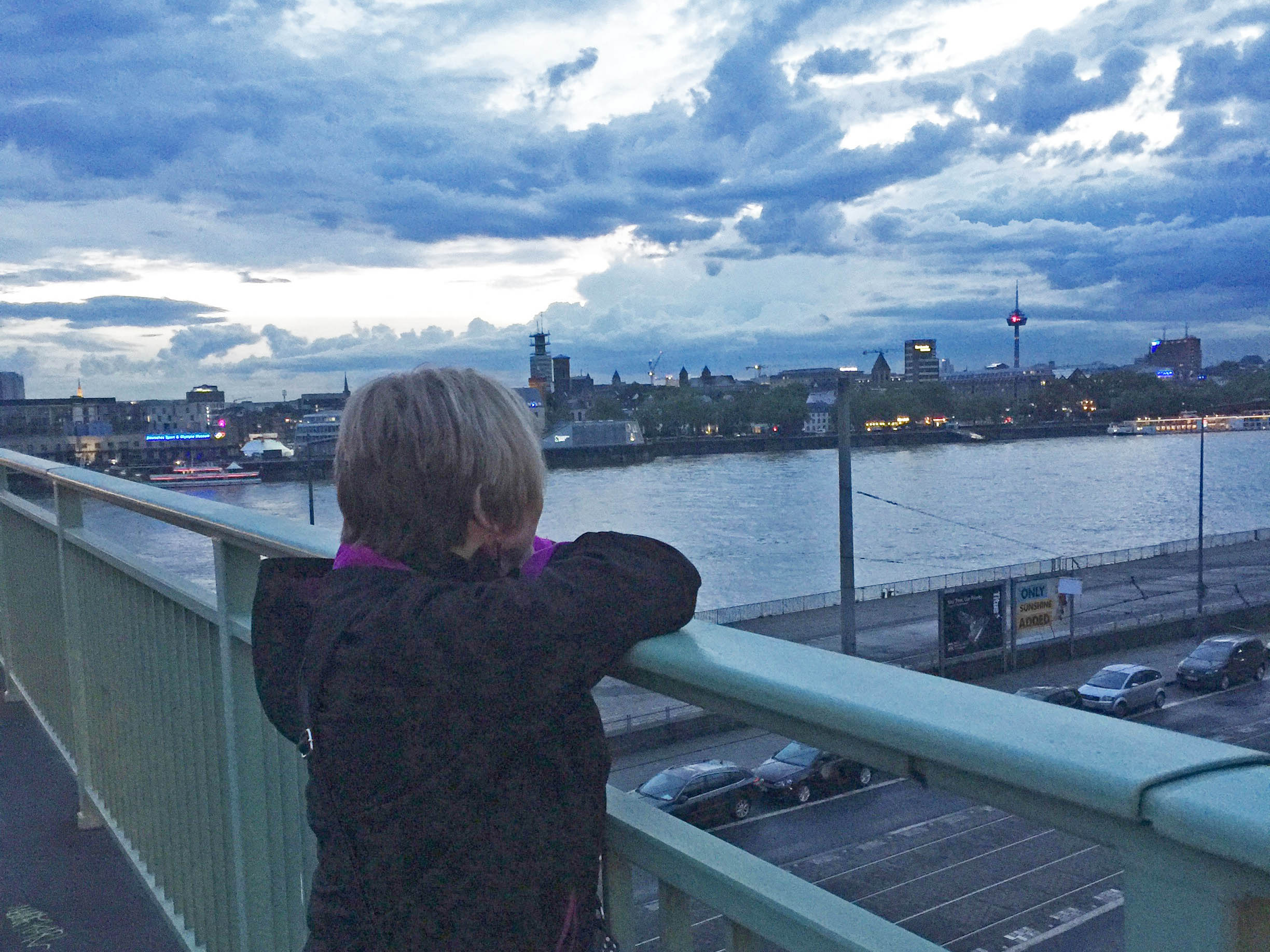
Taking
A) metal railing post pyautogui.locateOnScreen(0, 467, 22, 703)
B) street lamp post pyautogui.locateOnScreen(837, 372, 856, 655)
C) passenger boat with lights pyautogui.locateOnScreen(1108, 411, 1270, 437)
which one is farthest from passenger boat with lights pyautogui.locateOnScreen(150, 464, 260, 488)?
passenger boat with lights pyautogui.locateOnScreen(1108, 411, 1270, 437)

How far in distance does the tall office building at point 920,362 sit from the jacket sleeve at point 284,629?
170 ft

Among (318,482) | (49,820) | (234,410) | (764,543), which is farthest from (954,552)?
(49,820)

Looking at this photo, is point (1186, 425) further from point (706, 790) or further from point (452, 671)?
point (452, 671)

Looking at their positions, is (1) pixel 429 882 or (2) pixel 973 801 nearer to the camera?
(2) pixel 973 801

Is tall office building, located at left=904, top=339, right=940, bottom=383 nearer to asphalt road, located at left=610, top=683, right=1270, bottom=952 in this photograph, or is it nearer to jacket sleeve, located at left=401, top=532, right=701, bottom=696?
asphalt road, located at left=610, top=683, right=1270, bottom=952

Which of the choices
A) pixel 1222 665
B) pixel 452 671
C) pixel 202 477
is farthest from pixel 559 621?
pixel 202 477

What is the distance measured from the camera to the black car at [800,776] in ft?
5.27

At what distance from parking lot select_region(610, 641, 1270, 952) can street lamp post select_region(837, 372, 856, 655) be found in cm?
779

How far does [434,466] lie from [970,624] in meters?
10.5

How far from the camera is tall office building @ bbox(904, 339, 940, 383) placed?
54.1m

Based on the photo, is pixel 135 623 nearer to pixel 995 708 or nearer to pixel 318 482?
pixel 995 708

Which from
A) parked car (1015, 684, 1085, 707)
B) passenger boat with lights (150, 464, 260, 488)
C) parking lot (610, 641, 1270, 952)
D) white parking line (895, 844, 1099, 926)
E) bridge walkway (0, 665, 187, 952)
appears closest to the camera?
bridge walkway (0, 665, 187, 952)

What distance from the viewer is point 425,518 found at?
780 mm

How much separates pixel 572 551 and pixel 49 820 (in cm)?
199
